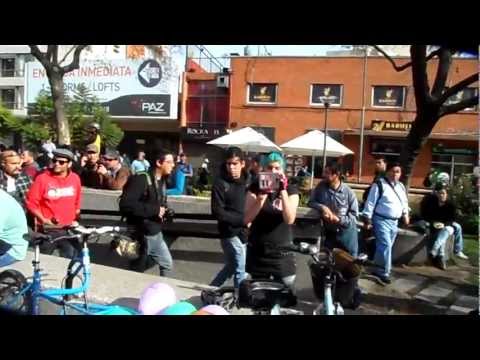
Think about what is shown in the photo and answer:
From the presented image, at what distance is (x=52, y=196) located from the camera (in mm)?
5199

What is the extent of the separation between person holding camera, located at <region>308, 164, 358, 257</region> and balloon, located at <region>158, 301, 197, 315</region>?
255 centimetres

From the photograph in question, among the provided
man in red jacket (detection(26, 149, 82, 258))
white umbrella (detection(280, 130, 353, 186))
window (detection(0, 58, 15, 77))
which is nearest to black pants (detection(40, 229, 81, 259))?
man in red jacket (detection(26, 149, 82, 258))

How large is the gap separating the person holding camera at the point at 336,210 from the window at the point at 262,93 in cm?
2671

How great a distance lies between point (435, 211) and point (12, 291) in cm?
693

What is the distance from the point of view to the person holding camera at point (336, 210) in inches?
233

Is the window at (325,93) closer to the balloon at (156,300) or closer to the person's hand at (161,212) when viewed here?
the person's hand at (161,212)

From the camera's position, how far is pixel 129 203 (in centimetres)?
499

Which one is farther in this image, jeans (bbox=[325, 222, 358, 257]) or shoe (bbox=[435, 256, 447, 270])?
shoe (bbox=[435, 256, 447, 270])

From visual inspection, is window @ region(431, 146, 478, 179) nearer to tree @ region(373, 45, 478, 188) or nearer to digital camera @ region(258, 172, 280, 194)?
tree @ region(373, 45, 478, 188)

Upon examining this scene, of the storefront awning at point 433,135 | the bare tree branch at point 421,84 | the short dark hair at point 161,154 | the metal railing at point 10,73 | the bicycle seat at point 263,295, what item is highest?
the metal railing at point 10,73

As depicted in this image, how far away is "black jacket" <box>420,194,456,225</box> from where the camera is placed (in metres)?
8.55

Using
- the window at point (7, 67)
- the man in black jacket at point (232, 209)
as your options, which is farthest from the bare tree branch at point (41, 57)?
the window at point (7, 67)

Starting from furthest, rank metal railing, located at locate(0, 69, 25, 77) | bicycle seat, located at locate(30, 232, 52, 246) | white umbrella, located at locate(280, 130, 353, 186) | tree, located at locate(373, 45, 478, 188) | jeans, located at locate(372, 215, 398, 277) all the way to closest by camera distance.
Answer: metal railing, located at locate(0, 69, 25, 77) < white umbrella, located at locate(280, 130, 353, 186) < tree, located at locate(373, 45, 478, 188) < jeans, located at locate(372, 215, 398, 277) < bicycle seat, located at locate(30, 232, 52, 246)

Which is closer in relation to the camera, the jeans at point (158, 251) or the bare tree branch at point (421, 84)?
the jeans at point (158, 251)
